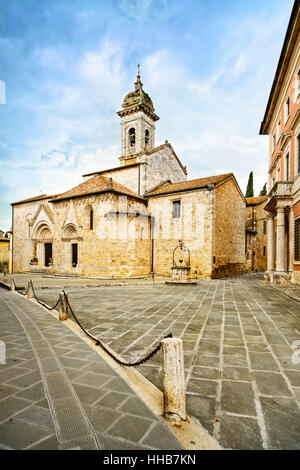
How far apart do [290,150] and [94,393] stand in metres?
13.6

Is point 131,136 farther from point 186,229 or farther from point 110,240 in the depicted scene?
point 110,240

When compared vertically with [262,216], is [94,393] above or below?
below

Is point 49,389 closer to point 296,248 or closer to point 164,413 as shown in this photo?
point 164,413

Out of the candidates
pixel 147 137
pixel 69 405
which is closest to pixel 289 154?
pixel 69 405

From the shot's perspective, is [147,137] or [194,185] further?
[147,137]

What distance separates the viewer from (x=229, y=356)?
A: 3.44m

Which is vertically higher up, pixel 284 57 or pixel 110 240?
pixel 284 57

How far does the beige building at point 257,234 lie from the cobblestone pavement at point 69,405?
25078mm

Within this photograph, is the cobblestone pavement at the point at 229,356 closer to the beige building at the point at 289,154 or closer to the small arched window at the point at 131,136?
the beige building at the point at 289,154

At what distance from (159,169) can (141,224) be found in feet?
22.7

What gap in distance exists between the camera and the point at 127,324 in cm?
507

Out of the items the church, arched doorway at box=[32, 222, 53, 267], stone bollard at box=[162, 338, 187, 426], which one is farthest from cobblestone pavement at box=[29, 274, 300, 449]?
arched doorway at box=[32, 222, 53, 267]

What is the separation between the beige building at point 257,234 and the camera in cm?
2588
